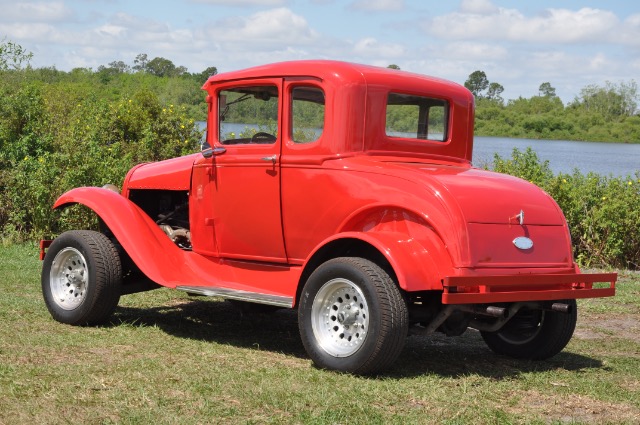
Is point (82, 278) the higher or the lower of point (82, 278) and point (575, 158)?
the lower

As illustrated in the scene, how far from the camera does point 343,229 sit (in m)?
6.88

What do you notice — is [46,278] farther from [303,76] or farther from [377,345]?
[377,345]

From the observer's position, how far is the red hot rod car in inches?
250

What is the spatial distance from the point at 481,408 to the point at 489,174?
6.44 ft

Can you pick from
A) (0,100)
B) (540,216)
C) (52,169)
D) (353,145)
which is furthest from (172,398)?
(0,100)

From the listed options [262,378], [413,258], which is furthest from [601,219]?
[262,378]

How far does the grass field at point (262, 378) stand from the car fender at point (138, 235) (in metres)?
0.49

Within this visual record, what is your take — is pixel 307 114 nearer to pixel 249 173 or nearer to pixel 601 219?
pixel 249 173

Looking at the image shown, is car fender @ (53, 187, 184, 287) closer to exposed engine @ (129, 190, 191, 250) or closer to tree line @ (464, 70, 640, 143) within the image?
exposed engine @ (129, 190, 191, 250)

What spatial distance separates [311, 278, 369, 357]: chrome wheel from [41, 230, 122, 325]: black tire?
2.10m

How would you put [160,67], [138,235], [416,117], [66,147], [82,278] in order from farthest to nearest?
[160,67] < [66,147] < [82,278] < [138,235] < [416,117]

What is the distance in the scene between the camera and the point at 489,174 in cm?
705

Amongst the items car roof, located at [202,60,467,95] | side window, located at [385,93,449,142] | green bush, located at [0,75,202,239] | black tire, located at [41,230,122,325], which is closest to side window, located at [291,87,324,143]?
car roof, located at [202,60,467,95]

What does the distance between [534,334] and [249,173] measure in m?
2.42
